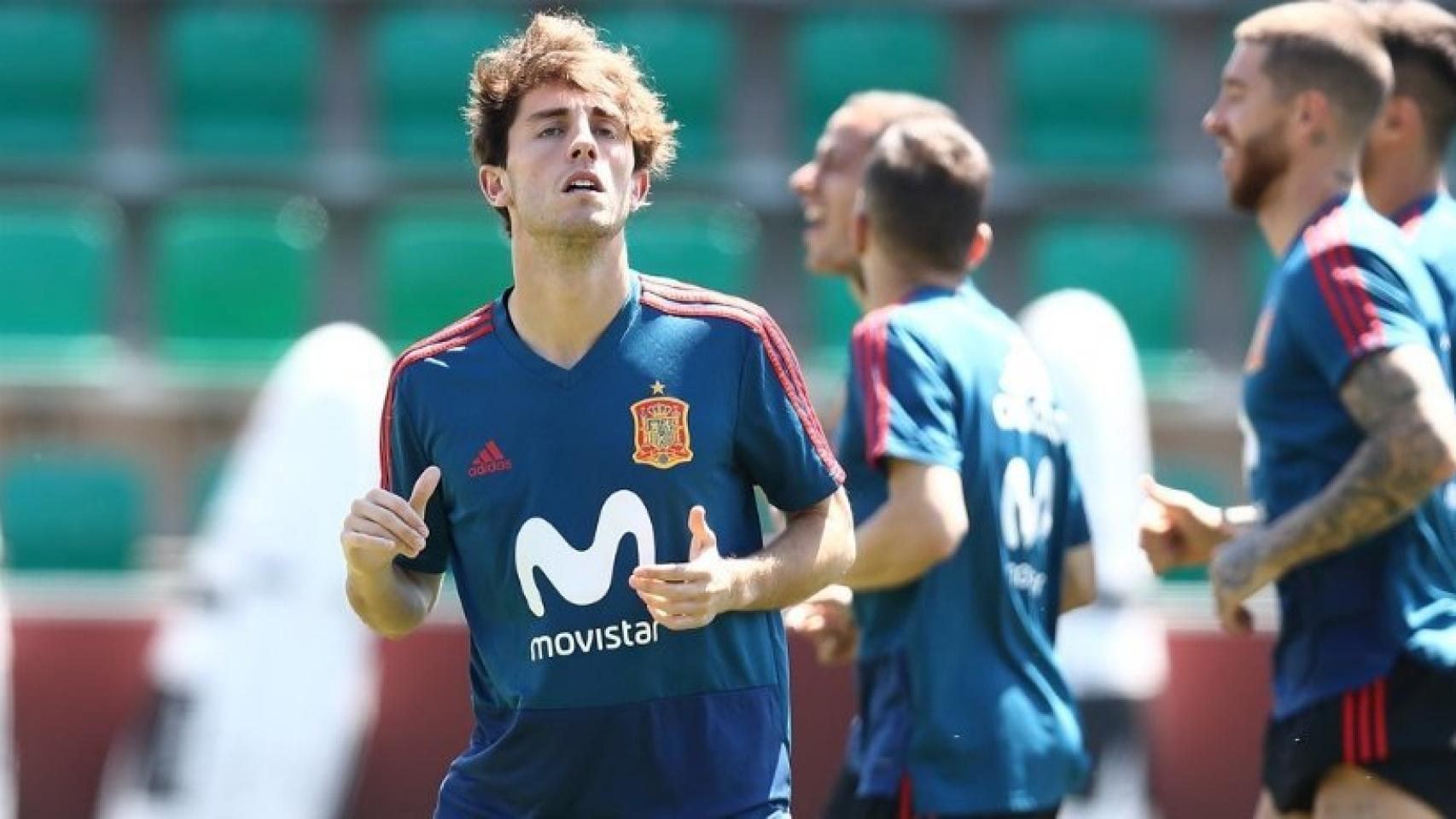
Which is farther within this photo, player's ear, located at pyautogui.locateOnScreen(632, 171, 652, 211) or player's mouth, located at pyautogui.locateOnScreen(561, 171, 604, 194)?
player's ear, located at pyautogui.locateOnScreen(632, 171, 652, 211)

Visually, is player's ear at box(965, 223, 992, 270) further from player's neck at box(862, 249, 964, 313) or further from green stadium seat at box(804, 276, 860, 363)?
green stadium seat at box(804, 276, 860, 363)

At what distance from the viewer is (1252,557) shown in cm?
471

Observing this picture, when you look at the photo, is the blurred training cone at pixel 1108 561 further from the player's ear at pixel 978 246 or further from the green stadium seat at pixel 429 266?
the green stadium seat at pixel 429 266

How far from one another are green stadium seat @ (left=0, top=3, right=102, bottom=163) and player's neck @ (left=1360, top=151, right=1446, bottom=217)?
36.2 feet

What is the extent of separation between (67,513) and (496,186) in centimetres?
1028

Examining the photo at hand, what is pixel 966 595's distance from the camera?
497 cm

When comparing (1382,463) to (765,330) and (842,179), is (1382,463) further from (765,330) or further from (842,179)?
(842,179)

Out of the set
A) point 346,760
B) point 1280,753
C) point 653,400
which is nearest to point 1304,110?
point 1280,753

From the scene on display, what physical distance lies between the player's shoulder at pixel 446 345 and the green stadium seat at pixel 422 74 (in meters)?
11.3

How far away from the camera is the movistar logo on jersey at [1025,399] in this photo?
503 cm

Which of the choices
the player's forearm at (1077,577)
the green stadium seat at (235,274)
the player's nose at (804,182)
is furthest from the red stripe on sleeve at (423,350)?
the green stadium seat at (235,274)

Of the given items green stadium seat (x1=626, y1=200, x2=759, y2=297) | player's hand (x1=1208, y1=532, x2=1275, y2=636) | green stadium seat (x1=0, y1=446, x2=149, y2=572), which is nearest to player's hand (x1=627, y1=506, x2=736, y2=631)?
player's hand (x1=1208, y1=532, x2=1275, y2=636)

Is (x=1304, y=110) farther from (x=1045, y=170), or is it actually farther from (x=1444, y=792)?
(x=1045, y=170)

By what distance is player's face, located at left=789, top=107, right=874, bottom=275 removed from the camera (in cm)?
590
